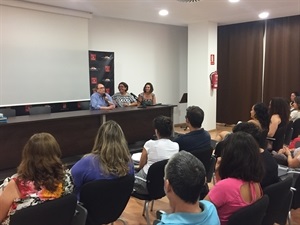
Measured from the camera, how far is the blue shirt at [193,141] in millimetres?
2918

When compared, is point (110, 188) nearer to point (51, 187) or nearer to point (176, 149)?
point (51, 187)

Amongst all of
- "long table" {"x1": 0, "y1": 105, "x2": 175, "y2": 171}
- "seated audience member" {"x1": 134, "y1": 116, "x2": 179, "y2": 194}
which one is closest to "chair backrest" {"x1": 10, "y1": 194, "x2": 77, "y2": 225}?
"seated audience member" {"x1": 134, "y1": 116, "x2": 179, "y2": 194}

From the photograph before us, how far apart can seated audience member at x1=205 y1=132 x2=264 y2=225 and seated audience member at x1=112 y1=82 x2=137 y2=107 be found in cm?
451

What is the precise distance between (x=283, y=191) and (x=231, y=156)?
474mm

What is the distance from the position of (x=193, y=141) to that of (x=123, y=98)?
3.52 meters

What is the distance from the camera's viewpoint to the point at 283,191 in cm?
192

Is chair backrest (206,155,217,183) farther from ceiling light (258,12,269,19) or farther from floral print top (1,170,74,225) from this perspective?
ceiling light (258,12,269,19)

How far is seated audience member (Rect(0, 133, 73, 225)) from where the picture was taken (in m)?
1.73

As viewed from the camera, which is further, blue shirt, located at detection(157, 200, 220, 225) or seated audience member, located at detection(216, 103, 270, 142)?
seated audience member, located at detection(216, 103, 270, 142)

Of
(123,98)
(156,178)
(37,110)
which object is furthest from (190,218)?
(123,98)

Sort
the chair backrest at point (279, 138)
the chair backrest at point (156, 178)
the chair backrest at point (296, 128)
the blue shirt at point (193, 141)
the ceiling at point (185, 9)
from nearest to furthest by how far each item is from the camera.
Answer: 1. the chair backrest at point (156, 178)
2. the blue shirt at point (193, 141)
3. the chair backrest at point (279, 138)
4. the chair backrest at point (296, 128)
5. the ceiling at point (185, 9)

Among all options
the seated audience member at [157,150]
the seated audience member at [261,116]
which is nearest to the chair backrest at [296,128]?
the seated audience member at [261,116]

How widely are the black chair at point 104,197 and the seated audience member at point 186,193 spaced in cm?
82

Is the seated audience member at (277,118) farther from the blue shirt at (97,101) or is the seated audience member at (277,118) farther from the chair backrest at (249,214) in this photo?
the blue shirt at (97,101)
